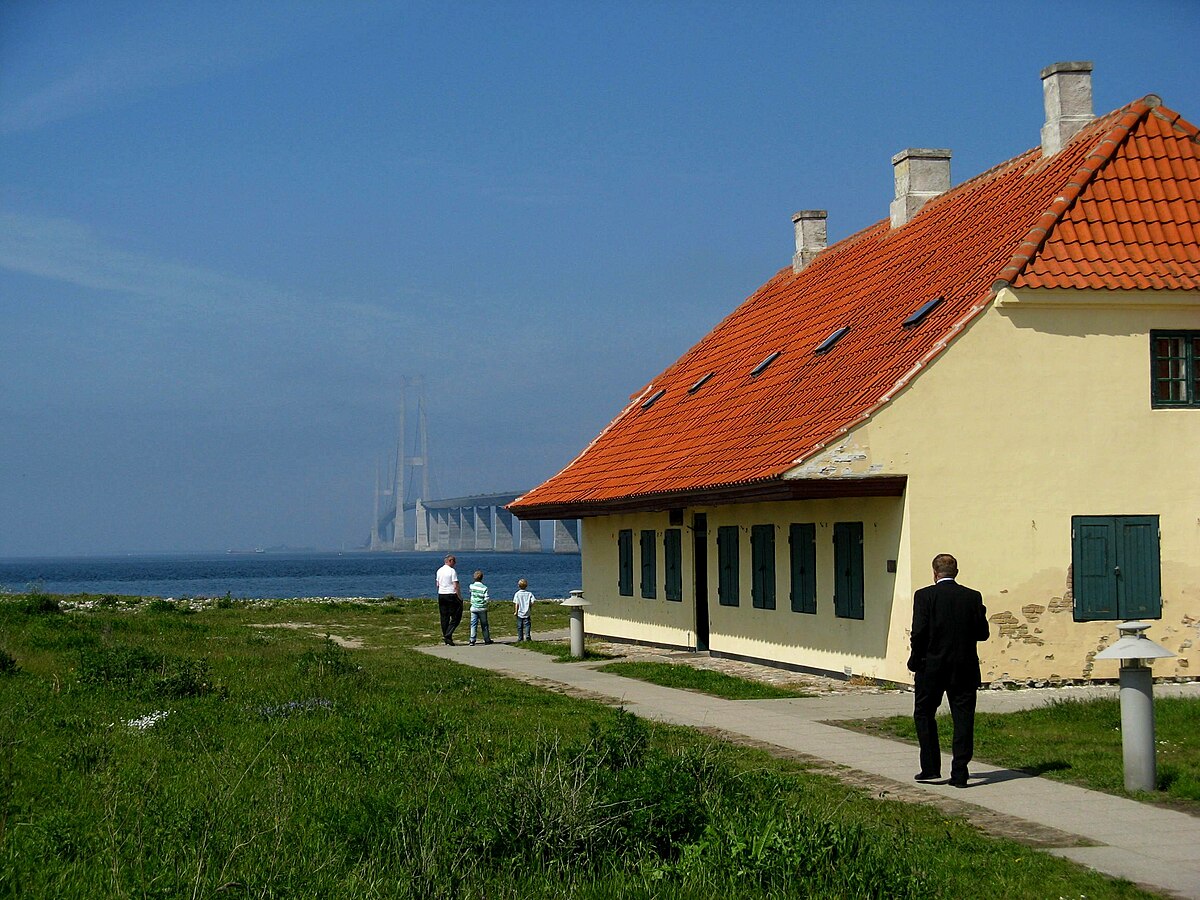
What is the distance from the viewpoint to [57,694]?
1658 centimetres

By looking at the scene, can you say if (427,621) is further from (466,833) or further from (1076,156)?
(466,833)

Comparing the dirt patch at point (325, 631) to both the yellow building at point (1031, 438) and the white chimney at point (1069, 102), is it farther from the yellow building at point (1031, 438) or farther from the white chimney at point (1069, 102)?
the white chimney at point (1069, 102)

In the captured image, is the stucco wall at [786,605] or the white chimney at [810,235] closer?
the stucco wall at [786,605]

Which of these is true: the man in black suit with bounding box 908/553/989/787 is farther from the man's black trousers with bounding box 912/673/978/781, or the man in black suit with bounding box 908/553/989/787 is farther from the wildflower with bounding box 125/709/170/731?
the wildflower with bounding box 125/709/170/731

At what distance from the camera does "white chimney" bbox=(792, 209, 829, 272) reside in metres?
30.7

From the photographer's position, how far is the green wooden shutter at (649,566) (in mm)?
27552

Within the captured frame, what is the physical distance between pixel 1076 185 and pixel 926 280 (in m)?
2.74

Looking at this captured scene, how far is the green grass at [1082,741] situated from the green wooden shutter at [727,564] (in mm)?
8403

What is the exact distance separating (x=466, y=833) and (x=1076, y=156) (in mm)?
15774

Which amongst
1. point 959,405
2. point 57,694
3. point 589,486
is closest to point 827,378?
point 959,405

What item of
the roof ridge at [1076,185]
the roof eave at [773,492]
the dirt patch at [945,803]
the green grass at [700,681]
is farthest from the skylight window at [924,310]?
the dirt patch at [945,803]

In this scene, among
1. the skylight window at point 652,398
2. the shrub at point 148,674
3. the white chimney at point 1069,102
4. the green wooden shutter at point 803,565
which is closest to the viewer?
the shrub at point 148,674

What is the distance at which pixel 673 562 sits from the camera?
2644 cm

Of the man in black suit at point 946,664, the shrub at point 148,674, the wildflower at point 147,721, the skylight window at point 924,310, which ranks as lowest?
the wildflower at point 147,721
